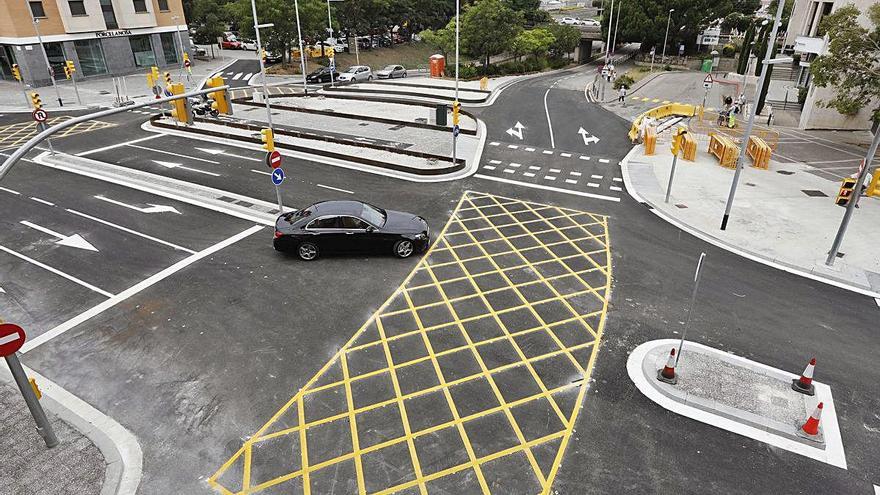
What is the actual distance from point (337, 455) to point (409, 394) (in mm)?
1953

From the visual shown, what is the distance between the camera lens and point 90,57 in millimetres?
47781

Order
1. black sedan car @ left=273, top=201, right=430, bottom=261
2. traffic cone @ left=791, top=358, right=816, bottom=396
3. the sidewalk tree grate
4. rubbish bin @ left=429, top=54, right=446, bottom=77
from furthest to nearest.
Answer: rubbish bin @ left=429, top=54, right=446, bottom=77
black sedan car @ left=273, top=201, right=430, bottom=261
traffic cone @ left=791, top=358, right=816, bottom=396
the sidewalk tree grate

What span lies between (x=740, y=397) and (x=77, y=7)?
2281 inches

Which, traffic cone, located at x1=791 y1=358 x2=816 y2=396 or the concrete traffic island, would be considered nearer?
the concrete traffic island

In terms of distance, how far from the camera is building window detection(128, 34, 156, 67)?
168 ft

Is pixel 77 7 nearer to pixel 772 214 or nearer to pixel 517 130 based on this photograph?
pixel 517 130

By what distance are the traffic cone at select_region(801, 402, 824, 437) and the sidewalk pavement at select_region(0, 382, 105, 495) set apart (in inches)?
493

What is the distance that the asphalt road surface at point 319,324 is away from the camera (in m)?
8.77

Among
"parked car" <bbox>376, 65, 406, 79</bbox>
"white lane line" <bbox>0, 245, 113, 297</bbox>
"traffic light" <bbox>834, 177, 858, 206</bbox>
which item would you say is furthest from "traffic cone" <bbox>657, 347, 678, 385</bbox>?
"parked car" <bbox>376, 65, 406, 79</bbox>

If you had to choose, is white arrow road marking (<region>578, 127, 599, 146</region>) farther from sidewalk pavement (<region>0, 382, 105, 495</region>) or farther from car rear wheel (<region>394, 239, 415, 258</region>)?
sidewalk pavement (<region>0, 382, 105, 495</region>)

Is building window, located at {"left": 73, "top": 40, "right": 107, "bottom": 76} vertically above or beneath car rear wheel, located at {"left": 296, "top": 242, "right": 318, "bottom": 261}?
above

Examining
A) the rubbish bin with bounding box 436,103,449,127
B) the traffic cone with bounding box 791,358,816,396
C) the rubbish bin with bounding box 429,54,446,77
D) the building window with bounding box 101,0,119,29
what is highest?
the building window with bounding box 101,0,119,29

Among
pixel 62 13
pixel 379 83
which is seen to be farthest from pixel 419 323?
pixel 62 13

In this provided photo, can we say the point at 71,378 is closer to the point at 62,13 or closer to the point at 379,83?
the point at 379,83
